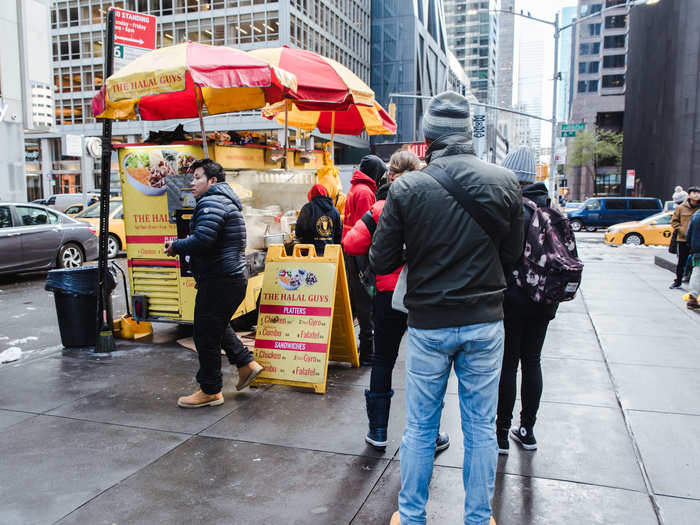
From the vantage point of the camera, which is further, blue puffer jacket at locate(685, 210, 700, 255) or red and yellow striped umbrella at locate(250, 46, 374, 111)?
blue puffer jacket at locate(685, 210, 700, 255)

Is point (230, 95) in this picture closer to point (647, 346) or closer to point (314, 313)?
point (314, 313)

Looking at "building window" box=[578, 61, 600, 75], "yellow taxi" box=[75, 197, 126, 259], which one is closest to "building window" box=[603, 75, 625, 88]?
"building window" box=[578, 61, 600, 75]

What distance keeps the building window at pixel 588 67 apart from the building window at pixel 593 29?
4836mm

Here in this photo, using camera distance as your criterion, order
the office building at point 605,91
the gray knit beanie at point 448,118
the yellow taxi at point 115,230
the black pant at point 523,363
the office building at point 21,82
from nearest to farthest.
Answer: the gray knit beanie at point 448,118 → the black pant at point 523,363 → the yellow taxi at point 115,230 → the office building at point 21,82 → the office building at point 605,91

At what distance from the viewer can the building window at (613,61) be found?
266ft

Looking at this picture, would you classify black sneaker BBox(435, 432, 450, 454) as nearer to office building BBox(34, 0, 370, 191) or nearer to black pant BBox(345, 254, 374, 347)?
black pant BBox(345, 254, 374, 347)

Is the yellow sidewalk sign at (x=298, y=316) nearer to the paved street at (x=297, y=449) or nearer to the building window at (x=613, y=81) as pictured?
the paved street at (x=297, y=449)

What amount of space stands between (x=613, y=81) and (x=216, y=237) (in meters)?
90.2

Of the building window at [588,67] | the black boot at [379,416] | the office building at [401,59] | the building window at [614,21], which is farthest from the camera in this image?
the building window at [588,67]

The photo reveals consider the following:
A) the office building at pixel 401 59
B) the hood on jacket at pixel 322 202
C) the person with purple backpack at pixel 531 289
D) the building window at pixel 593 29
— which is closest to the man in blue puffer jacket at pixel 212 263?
the hood on jacket at pixel 322 202

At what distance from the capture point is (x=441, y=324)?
98.0 inches

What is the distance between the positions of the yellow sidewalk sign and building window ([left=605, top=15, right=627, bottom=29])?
89871 mm

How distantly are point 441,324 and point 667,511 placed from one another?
5.92 ft

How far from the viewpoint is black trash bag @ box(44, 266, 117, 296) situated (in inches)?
251
